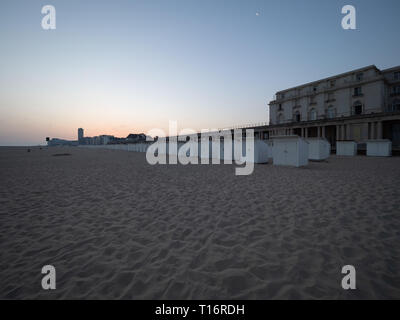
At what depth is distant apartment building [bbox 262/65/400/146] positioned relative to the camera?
1182 inches

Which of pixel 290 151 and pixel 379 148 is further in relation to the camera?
pixel 379 148

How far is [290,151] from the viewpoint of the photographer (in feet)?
48.1

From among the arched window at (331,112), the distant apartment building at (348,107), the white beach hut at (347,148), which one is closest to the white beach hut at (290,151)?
the white beach hut at (347,148)

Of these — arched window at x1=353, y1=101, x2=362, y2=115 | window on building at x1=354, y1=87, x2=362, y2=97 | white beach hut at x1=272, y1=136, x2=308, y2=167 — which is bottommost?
white beach hut at x1=272, y1=136, x2=308, y2=167

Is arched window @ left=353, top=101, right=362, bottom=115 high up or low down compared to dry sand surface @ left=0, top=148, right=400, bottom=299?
up

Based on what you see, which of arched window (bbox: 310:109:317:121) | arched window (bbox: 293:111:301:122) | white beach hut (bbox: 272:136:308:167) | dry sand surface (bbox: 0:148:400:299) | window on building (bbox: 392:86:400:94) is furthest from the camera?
arched window (bbox: 293:111:301:122)

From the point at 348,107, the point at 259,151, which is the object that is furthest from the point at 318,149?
the point at 348,107

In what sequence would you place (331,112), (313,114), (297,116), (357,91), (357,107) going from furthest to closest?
(297,116)
(313,114)
(331,112)
(357,107)
(357,91)

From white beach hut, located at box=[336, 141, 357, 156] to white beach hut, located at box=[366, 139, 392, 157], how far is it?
1568 millimetres

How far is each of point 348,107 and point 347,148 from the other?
1996 cm

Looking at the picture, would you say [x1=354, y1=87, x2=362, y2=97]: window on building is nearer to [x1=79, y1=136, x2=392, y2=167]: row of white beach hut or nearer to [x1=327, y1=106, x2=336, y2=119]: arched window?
[x1=327, y1=106, x2=336, y2=119]: arched window

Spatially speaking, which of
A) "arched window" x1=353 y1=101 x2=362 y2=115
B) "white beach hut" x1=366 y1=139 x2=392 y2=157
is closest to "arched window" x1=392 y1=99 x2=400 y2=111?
"arched window" x1=353 y1=101 x2=362 y2=115

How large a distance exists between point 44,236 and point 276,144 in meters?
15.7

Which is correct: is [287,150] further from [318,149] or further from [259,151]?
[318,149]
